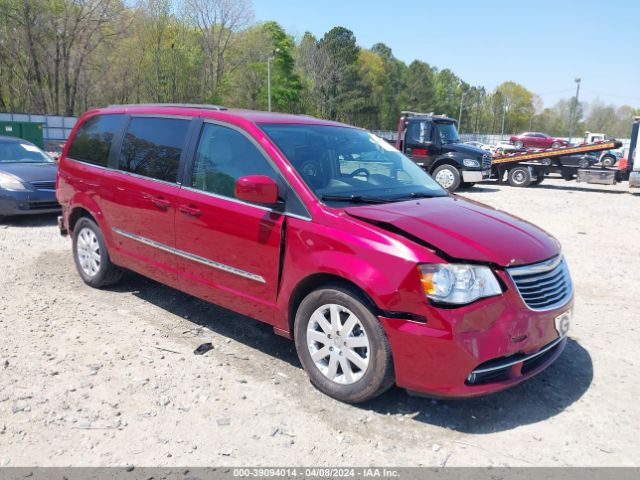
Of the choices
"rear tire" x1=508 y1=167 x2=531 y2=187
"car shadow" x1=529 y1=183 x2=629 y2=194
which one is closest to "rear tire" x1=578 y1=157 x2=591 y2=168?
"car shadow" x1=529 y1=183 x2=629 y2=194

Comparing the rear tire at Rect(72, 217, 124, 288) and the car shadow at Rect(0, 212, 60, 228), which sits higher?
the rear tire at Rect(72, 217, 124, 288)

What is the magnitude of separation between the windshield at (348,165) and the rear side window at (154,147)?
0.93 meters

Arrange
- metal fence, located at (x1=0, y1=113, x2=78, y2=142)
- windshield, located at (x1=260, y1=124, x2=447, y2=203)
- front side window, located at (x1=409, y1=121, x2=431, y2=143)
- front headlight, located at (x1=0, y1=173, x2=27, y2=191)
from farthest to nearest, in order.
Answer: metal fence, located at (x1=0, y1=113, x2=78, y2=142) → front side window, located at (x1=409, y1=121, x2=431, y2=143) → front headlight, located at (x1=0, y1=173, x2=27, y2=191) → windshield, located at (x1=260, y1=124, x2=447, y2=203)

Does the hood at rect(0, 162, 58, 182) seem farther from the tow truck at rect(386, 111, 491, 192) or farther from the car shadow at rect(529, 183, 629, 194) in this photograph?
the car shadow at rect(529, 183, 629, 194)

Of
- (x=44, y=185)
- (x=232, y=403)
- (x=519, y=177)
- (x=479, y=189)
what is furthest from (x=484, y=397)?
(x=519, y=177)

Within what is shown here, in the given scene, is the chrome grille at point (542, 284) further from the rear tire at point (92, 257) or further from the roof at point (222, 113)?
the rear tire at point (92, 257)

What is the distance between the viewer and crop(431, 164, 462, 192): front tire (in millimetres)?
16906

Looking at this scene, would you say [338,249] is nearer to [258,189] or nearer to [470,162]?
[258,189]

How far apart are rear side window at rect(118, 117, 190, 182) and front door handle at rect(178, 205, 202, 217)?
1.04 ft

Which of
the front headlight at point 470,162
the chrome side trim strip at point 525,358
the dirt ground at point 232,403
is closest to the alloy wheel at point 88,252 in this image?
the dirt ground at point 232,403

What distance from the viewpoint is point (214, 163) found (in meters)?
4.25

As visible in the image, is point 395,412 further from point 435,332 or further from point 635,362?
point 635,362

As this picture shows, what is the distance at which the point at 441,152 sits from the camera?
674 inches

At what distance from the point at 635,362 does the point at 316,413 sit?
2.70 m
